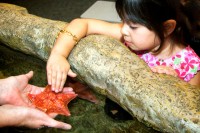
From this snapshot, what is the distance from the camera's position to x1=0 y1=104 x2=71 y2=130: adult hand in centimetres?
204

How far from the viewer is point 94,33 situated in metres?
2.72

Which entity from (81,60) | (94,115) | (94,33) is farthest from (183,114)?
(94,33)

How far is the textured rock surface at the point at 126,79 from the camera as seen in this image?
1.90 meters

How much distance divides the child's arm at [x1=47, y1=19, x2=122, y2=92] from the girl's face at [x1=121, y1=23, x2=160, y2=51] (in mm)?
411

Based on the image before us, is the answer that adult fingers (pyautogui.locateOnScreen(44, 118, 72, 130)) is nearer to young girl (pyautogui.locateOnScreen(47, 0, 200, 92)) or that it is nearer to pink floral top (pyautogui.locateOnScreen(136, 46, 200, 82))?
young girl (pyautogui.locateOnScreen(47, 0, 200, 92))

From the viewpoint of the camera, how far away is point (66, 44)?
96.6 inches

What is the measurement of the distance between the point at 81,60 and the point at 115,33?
0.54 m

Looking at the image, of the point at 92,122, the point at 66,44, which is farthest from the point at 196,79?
the point at 66,44

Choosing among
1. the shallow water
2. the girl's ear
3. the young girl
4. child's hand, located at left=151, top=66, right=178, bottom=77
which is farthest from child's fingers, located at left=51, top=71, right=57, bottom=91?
the girl's ear

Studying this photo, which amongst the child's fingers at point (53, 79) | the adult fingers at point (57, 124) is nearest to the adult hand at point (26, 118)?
the adult fingers at point (57, 124)

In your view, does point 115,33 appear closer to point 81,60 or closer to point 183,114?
point 81,60

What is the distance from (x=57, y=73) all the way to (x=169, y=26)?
43.2 inches

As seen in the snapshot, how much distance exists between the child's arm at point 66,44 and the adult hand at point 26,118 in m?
0.27

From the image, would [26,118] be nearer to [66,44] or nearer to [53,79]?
[53,79]
